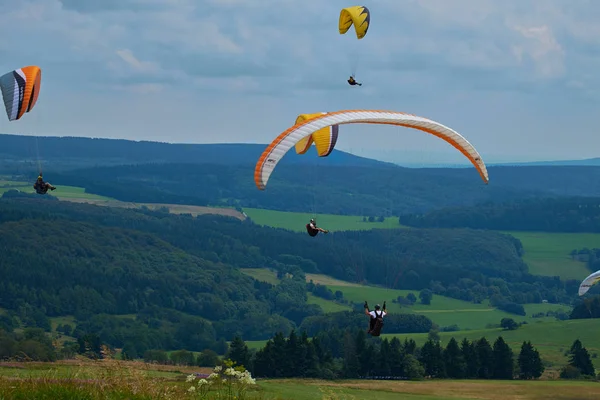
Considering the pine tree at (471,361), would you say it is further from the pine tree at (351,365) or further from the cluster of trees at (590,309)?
the cluster of trees at (590,309)

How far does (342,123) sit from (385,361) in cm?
5141

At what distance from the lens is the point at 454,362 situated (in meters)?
83.0

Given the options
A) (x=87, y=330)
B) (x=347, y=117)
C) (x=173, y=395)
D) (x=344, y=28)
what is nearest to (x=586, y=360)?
(x=344, y=28)

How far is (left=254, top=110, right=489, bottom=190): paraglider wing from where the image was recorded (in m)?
29.6

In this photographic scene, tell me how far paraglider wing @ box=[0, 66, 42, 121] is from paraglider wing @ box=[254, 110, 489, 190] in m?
19.8

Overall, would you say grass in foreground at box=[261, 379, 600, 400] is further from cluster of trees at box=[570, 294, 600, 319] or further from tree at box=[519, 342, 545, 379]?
cluster of trees at box=[570, 294, 600, 319]

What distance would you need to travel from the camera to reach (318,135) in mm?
43375

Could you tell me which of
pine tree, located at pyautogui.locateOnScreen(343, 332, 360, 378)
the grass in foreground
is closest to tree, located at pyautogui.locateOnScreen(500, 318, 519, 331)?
pine tree, located at pyautogui.locateOnScreen(343, 332, 360, 378)

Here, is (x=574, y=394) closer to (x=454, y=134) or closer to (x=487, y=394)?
(x=487, y=394)

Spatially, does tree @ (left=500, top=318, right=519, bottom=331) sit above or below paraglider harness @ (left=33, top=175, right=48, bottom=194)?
below

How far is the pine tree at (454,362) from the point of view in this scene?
81938mm

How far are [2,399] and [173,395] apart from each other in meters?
2.79

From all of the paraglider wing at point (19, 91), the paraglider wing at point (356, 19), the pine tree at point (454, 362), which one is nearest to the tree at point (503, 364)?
the pine tree at point (454, 362)

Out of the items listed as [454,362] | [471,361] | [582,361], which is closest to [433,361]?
[454,362]
